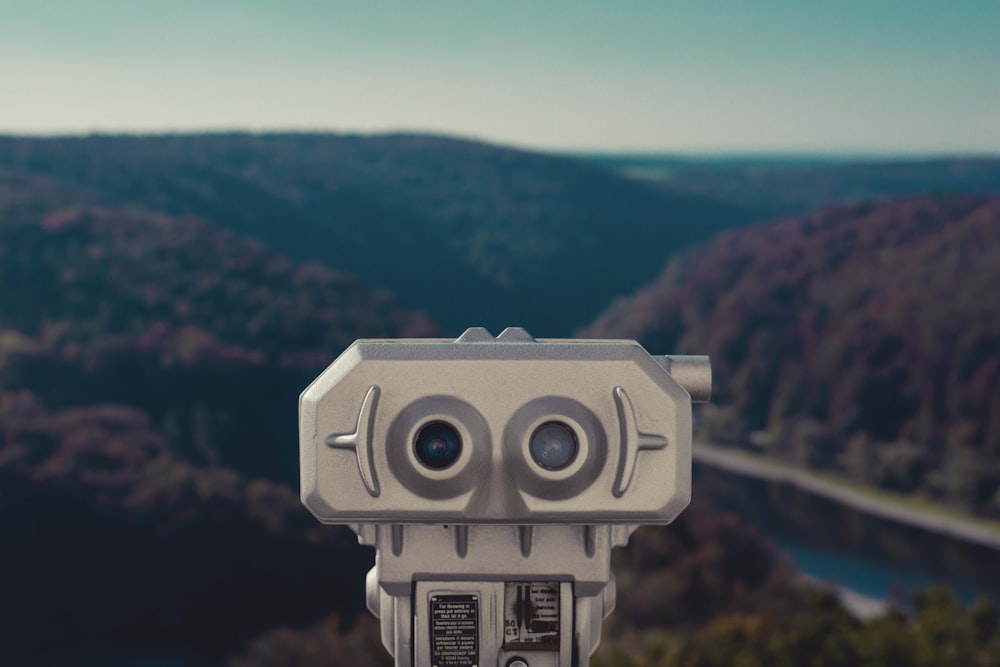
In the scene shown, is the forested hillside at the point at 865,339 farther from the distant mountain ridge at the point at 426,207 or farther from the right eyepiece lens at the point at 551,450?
the right eyepiece lens at the point at 551,450

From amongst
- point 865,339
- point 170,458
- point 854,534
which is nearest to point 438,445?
point 170,458

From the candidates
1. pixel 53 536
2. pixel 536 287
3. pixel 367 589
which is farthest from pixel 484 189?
pixel 367 589

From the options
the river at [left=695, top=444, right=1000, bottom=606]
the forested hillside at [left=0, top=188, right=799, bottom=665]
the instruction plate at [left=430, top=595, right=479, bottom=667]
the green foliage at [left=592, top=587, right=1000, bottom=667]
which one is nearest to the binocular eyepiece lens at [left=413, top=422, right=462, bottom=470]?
the instruction plate at [left=430, top=595, right=479, bottom=667]

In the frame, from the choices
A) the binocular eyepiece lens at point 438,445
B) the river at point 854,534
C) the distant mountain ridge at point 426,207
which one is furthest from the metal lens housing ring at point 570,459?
the distant mountain ridge at point 426,207

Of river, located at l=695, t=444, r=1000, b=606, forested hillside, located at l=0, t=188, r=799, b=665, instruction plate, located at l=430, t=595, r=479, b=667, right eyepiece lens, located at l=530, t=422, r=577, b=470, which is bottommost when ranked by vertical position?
river, located at l=695, t=444, r=1000, b=606

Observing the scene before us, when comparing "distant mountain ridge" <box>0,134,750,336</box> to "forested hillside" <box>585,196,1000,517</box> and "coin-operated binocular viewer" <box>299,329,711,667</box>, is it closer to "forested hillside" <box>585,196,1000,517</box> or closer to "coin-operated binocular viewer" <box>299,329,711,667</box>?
"forested hillside" <box>585,196,1000,517</box>

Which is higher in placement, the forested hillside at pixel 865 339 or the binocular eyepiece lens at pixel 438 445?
the binocular eyepiece lens at pixel 438 445
